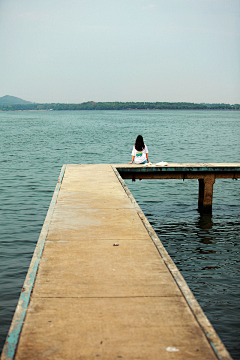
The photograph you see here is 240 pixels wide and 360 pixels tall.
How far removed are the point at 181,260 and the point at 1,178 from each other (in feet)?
46.6

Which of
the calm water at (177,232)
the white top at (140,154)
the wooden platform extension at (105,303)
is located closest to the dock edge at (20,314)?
the wooden platform extension at (105,303)

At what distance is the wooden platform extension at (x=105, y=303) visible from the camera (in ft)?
10.8

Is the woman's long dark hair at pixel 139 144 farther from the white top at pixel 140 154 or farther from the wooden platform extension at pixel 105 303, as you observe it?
the wooden platform extension at pixel 105 303

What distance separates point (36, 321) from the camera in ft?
12.1

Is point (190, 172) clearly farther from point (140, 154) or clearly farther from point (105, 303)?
point (105, 303)

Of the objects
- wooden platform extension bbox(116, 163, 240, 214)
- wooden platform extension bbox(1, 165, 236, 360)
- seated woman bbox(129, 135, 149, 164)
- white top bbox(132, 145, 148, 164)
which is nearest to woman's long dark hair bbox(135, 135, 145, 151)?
seated woman bbox(129, 135, 149, 164)

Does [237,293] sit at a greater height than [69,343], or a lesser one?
lesser

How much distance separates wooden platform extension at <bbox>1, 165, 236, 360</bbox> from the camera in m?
3.30

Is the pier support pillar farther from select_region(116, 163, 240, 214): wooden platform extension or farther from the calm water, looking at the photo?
the calm water

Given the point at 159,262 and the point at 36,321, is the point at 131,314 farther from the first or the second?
the point at 159,262

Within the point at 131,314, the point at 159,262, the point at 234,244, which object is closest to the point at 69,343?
the point at 131,314

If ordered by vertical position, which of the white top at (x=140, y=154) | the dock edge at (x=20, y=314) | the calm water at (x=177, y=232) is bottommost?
the calm water at (x=177, y=232)

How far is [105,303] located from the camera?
4.09m

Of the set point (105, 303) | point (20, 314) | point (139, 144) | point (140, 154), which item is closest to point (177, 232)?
point (140, 154)
